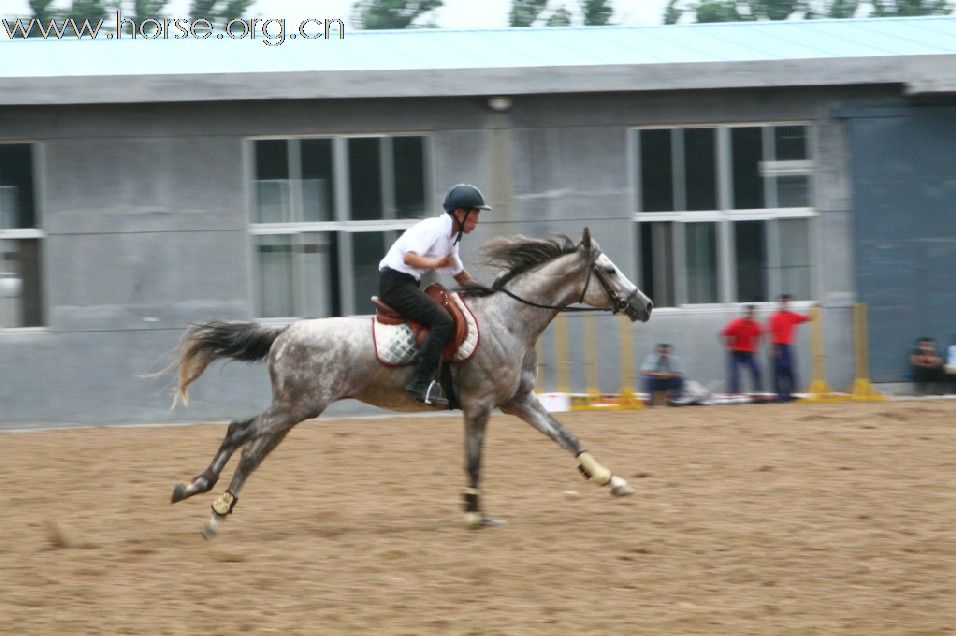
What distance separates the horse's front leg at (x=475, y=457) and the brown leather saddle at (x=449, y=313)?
0.40 m

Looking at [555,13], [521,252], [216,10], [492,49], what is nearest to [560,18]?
[555,13]

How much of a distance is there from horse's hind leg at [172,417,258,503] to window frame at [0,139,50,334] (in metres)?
7.95

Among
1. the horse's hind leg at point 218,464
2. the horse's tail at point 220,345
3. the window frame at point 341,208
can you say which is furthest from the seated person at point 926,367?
the horse's hind leg at point 218,464

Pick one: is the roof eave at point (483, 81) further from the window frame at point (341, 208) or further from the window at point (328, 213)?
the window at point (328, 213)

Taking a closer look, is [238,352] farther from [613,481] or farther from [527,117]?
[527,117]

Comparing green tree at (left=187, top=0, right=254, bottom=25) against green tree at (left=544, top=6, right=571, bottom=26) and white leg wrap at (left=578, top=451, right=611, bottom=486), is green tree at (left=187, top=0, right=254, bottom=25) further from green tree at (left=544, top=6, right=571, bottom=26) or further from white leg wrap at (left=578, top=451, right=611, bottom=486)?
white leg wrap at (left=578, top=451, right=611, bottom=486)

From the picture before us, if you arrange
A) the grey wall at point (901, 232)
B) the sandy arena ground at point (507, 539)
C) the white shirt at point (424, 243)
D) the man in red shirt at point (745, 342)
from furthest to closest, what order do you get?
the grey wall at point (901, 232) < the man in red shirt at point (745, 342) < the white shirt at point (424, 243) < the sandy arena ground at point (507, 539)

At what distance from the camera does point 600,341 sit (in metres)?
16.8

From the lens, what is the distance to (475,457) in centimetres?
918

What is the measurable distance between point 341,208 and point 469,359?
788 cm

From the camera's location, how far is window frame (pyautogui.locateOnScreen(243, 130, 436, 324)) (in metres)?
16.6

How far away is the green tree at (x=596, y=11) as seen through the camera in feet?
156

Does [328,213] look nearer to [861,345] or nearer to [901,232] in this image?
[861,345]

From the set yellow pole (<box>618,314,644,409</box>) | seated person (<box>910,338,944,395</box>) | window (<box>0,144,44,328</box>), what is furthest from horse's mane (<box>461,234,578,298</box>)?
seated person (<box>910,338,944,395</box>)
